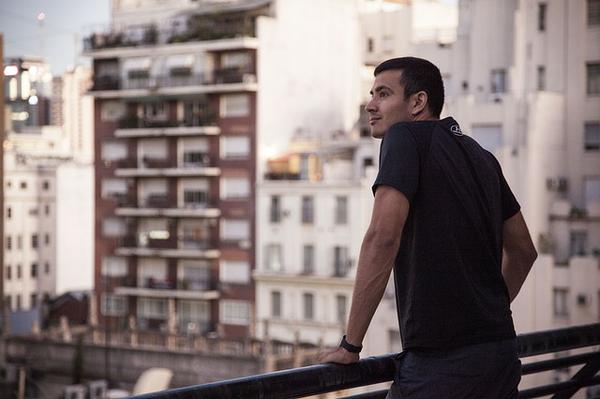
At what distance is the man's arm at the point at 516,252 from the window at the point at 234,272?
30.8 meters

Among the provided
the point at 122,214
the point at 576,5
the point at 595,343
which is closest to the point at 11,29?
the point at 122,214

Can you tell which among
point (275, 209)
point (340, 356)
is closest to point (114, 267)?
point (275, 209)

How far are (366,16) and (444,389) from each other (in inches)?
1259

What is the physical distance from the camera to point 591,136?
2562cm

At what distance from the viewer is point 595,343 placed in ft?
10.5

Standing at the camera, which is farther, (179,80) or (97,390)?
(179,80)

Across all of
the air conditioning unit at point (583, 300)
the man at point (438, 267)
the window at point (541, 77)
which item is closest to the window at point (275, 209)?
the window at point (541, 77)

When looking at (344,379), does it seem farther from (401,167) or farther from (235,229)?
(235,229)

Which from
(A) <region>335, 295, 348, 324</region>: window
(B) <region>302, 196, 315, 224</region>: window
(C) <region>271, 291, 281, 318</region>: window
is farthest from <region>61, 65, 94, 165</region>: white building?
(A) <region>335, 295, 348, 324</region>: window

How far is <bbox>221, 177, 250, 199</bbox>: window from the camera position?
34125 millimetres

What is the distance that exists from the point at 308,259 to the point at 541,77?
8129 mm

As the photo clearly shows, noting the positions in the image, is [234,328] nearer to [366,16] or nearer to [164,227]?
[164,227]

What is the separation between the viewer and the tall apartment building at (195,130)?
33719 mm

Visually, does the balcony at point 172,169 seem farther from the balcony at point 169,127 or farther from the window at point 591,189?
the window at point 591,189
